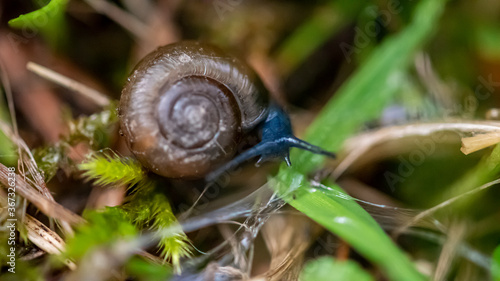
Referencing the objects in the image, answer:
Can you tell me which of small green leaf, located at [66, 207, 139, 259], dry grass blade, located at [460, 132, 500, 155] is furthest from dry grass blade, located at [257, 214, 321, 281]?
dry grass blade, located at [460, 132, 500, 155]

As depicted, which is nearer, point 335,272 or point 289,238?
point 335,272

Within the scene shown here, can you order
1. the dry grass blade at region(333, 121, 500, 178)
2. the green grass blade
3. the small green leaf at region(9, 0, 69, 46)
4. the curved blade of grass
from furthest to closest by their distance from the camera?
the small green leaf at region(9, 0, 69, 46) < the dry grass blade at region(333, 121, 500, 178) < the curved blade of grass < the green grass blade

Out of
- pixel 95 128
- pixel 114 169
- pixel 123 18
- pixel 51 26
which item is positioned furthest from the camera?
pixel 123 18

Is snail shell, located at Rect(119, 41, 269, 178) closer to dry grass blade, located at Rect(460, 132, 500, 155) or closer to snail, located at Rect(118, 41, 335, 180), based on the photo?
snail, located at Rect(118, 41, 335, 180)

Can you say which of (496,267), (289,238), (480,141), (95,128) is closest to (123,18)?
(95,128)

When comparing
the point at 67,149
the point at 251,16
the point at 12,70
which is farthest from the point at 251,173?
the point at 12,70

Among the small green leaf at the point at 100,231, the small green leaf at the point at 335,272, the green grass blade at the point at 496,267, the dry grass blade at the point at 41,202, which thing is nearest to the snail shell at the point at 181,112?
the small green leaf at the point at 100,231

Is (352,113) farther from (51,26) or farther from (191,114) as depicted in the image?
(51,26)
